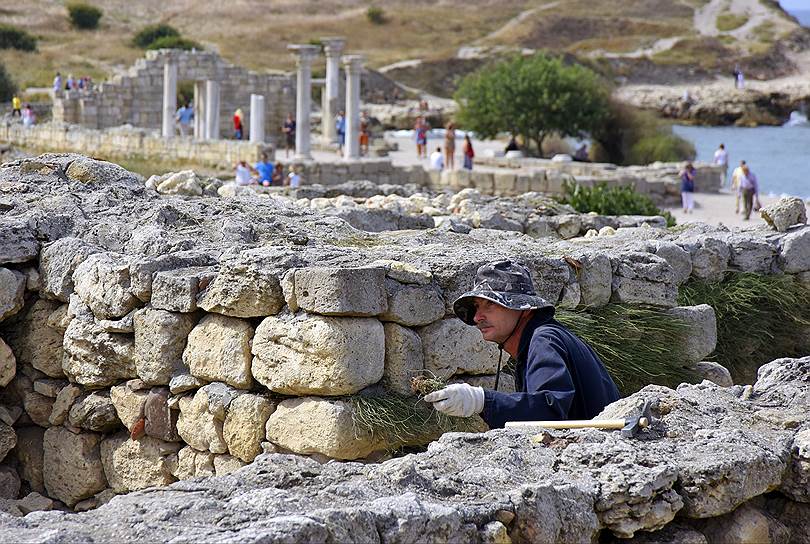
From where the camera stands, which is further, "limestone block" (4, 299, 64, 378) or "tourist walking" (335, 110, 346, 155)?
"tourist walking" (335, 110, 346, 155)

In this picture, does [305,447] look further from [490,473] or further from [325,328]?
[490,473]

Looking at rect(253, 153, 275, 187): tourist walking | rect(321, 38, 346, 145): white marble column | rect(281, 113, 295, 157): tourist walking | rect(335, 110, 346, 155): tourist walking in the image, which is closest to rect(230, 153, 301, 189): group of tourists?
rect(253, 153, 275, 187): tourist walking

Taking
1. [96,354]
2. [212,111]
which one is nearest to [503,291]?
[96,354]

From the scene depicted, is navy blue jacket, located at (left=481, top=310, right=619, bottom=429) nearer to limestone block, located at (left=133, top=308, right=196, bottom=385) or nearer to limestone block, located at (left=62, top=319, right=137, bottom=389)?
limestone block, located at (left=133, top=308, right=196, bottom=385)

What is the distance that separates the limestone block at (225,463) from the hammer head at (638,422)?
99.8 inches

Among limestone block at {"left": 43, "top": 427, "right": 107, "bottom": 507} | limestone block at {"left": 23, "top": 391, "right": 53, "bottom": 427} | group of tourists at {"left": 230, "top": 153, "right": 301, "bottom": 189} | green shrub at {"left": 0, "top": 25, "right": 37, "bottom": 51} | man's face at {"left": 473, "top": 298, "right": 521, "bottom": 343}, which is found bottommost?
limestone block at {"left": 43, "top": 427, "right": 107, "bottom": 507}

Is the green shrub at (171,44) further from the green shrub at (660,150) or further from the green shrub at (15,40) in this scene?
the green shrub at (660,150)

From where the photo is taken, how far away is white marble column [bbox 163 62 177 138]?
3612 centimetres

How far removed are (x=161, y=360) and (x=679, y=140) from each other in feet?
112

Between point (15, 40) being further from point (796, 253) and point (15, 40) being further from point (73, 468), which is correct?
point (73, 468)

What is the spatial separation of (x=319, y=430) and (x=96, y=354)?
155 centimetres

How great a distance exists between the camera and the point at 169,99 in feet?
120

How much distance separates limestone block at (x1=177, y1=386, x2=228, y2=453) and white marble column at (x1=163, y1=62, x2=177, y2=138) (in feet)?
97.0

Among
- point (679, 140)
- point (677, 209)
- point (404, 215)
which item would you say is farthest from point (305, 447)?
point (679, 140)
